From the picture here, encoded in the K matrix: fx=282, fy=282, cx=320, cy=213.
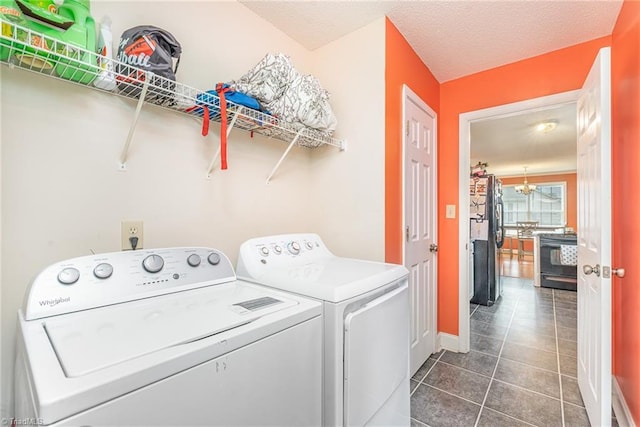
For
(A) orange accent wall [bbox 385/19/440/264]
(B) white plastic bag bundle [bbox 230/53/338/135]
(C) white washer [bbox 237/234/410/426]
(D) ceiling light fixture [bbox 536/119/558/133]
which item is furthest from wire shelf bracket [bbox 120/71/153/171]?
(D) ceiling light fixture [bbox 536/119/558/133]

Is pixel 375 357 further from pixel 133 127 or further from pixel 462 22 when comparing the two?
pixel 462 22

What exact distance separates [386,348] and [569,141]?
570cm

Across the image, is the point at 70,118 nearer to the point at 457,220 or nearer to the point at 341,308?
the point at 341,308

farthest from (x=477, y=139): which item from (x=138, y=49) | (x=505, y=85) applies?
(x=138, y=49)

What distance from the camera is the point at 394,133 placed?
187 cm

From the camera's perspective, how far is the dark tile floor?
1671mm

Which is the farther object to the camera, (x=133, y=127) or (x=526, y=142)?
(x=526, y=142)

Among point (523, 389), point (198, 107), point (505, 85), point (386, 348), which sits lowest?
point (523, 389)

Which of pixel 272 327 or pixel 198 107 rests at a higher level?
pixel 198 107

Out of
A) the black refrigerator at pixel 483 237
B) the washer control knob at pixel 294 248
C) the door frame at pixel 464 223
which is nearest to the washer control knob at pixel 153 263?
the washer control knob at pixel 294 248

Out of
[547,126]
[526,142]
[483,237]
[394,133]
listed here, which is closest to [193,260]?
[394,133]

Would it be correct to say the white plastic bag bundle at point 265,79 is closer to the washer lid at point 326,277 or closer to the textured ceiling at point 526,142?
the washer lid at point 326,277

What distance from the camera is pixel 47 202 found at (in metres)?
1.02

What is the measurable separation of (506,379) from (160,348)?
237 centimetres
